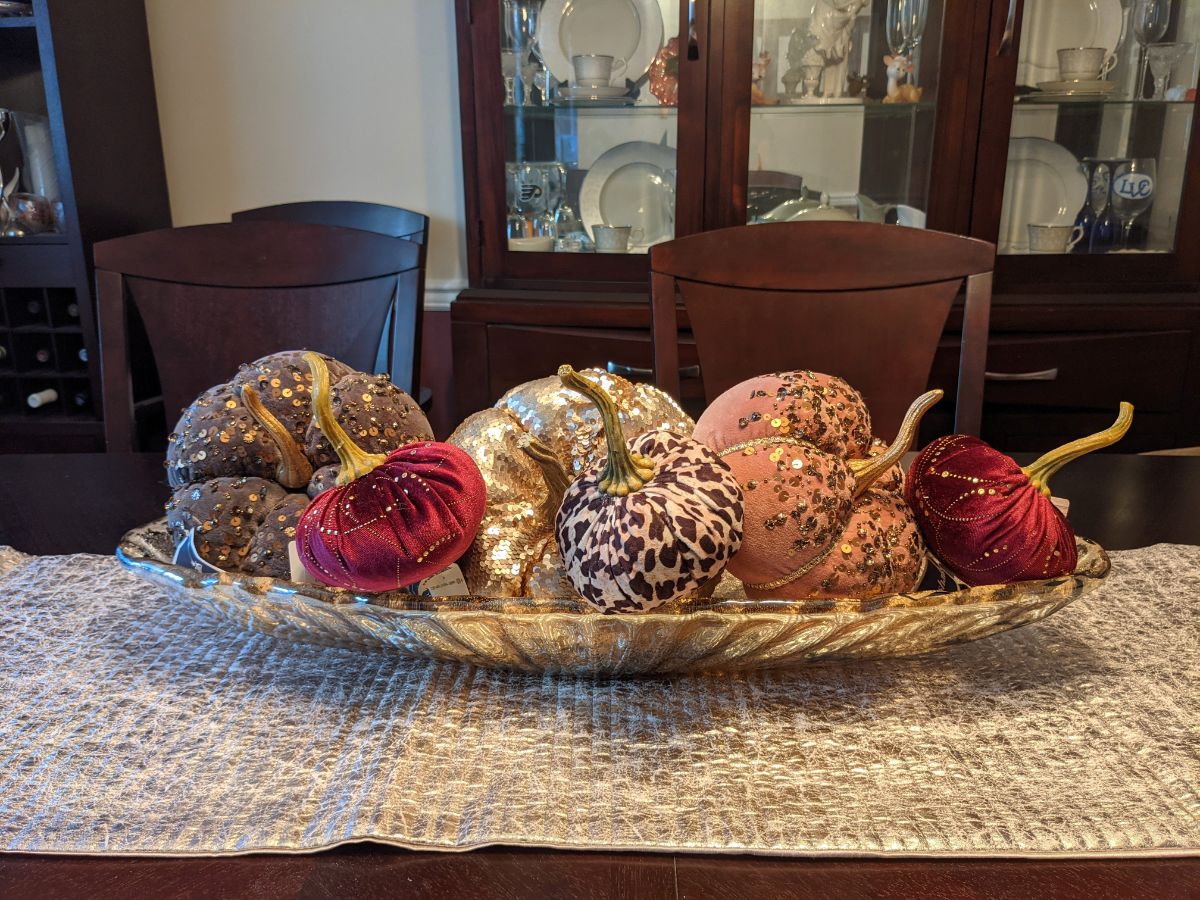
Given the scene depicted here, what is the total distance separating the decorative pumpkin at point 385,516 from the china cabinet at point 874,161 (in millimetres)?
1171

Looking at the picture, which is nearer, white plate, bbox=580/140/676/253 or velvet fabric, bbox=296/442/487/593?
velvet fabric, bbox=296/442/487/593

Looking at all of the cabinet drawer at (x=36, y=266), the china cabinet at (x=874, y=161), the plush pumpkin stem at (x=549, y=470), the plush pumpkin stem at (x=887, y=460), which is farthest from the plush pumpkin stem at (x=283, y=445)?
the cabinet drawer at (x=36, y=266)

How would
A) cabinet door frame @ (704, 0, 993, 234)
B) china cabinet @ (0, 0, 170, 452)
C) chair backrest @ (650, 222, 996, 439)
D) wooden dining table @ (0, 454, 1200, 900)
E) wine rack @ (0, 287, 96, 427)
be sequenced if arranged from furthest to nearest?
wine rack @ (0, 287, 96, 427) < china cabinet @ (0, 0, 170, 452) < cabinet door frame @ (704, 0, 993, 234) < chair backrest @ (650, 222, 996, 439) < wooden dining table @ (0, 454, 1200, 900)

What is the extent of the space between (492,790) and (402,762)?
47mm

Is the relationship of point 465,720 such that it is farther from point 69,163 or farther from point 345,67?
point 345,67

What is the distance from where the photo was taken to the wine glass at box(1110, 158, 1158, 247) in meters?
1.72

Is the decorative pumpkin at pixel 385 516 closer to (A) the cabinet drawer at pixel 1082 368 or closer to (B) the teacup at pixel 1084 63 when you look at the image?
(A) the cabinet drawer at pixel 1082 368

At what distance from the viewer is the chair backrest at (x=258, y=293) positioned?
106 centimetres

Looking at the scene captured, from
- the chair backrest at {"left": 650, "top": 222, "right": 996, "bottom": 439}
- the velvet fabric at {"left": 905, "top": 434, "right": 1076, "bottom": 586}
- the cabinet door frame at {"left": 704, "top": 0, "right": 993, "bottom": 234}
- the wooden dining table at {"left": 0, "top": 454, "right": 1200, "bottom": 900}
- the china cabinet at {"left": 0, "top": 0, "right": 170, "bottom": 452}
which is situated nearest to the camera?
the wooden dining table at {"left": 0, "top": 454, "right": 1200, "bottom": 900}

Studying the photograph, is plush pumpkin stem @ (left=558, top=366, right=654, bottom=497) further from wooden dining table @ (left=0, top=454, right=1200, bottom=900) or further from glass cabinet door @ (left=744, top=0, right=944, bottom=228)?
glass cabinet door @ (left=744, top=0, right=944, bottom=228)

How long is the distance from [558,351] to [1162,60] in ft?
4.10

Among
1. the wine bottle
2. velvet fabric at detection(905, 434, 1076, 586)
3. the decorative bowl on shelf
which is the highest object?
velvet fabric at detection(905, 434, 1076, 586)

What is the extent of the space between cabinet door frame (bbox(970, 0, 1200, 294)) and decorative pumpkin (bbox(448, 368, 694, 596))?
1359 mm

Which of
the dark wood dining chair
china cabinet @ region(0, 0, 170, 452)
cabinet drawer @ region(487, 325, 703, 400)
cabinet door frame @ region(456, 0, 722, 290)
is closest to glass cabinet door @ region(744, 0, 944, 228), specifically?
cabinet door frame @ region(456, 0, 722, 290)
